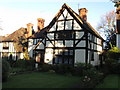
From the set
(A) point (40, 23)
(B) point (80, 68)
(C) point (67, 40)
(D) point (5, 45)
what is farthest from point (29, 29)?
(B) point (80, 68)

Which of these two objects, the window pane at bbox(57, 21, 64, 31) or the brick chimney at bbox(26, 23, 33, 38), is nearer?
the window pane at bbox(57, 21, 64, 31)

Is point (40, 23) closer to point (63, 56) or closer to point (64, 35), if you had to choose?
point (64, 35)

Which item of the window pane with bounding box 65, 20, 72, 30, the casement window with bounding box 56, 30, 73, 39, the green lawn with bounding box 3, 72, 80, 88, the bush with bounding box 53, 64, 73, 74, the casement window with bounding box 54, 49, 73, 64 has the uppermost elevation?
the window pane with bounding box 65, 20, 72, 30

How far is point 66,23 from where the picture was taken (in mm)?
21156

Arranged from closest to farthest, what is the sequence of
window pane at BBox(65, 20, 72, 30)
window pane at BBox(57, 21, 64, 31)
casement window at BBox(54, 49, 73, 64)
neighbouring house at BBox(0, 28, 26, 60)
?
1. casement window at BBox(54, 49, 73, 64)
2. window pane at BBox(65, 20, 72, 30)
3. window pane at BBox(57, 21, 64, 31)
4. neighbouring house at BBox(0, 28, 26, 60)

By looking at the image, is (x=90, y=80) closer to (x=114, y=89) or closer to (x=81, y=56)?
(x=114, y=89)

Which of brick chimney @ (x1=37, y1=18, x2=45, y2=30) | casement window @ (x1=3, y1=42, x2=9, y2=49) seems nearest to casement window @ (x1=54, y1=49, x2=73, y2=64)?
brick chimney @ (x1=37, y1=18, x2=45, y2=30)

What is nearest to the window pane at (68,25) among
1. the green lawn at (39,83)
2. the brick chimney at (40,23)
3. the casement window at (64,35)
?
the casement window at (64,35)

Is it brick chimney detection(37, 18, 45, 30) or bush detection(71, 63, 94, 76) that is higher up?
brick chimney detection(37, 18, 45, 30)

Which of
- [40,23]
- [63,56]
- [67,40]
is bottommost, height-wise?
[63,56]

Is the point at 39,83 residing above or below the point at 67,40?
below

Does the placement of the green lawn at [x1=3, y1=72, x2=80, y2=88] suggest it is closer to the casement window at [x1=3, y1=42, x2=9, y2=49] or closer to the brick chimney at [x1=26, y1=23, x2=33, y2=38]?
the brick chimney at [x1=26, y1=23, x2=33, y2=38]

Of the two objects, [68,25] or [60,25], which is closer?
[68,25]

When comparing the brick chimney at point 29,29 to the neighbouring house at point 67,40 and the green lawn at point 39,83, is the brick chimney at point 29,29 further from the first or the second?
the green lawn at point 39,83
